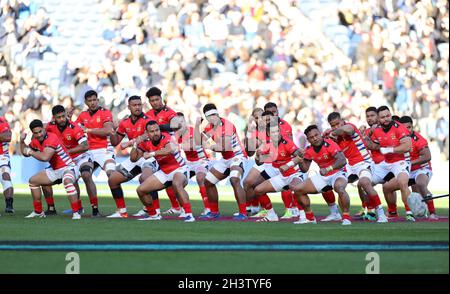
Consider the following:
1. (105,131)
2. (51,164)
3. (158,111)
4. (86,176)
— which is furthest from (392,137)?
(51,164)

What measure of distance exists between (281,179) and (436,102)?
12.2 metres

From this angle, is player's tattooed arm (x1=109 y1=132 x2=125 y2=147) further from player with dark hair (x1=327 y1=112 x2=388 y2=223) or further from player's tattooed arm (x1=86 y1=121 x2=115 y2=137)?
player with dark hair (x1=327 y1=112 x2=388 y2=223)

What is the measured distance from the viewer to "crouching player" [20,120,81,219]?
1742 centimetres

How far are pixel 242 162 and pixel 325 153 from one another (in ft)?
6.75

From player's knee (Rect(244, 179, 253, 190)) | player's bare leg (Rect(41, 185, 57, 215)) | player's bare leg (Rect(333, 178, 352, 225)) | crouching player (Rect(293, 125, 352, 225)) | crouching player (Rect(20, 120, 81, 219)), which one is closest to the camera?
player's bare leg (Rect(333, 178, 352, 225))

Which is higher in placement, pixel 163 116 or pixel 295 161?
pixel 163 116

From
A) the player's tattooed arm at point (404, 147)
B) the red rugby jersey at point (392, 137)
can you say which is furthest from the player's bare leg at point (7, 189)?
the player's tattooed arm at point (404, 147)

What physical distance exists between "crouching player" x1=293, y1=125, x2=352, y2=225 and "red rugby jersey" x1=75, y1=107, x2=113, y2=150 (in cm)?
397

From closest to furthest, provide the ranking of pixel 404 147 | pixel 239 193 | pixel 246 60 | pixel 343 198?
1. pixel 343 198
2. pixel 404 147
3. pixel 239 193
4. pixel 246 60

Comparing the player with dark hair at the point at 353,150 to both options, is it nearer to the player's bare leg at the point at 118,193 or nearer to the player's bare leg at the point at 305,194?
the player's bare leg at the point at 305,194

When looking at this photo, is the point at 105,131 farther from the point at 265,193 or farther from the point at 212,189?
the point at 265,193

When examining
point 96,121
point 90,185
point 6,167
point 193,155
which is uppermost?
point 96,121

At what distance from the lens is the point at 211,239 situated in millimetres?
13555

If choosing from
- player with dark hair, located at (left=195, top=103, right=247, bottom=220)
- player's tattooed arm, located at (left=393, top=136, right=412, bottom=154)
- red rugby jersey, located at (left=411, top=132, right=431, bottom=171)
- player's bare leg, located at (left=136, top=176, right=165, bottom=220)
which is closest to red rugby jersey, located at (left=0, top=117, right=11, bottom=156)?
player's bare leg, located at (left=136, top=176, right=165, bottom=220)
